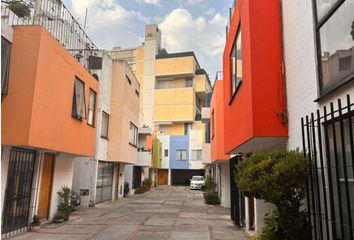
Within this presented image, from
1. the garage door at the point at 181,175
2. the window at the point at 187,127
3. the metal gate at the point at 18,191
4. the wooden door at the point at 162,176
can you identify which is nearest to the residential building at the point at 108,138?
the metal gate at the point at 18,191

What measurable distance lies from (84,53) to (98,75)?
3.48 metres

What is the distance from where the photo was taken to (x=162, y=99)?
2109 inches

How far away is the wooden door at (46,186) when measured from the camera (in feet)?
42.3

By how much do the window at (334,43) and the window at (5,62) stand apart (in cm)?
793

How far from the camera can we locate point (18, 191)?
434 inches

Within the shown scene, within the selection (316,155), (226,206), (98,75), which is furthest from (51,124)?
(226,206)

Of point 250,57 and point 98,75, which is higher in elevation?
point 98,75

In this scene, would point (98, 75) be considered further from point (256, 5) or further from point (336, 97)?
point (336, 97)

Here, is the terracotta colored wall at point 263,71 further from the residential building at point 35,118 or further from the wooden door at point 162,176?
the wooden door at point 162,176

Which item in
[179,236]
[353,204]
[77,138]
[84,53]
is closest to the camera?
[353,204]

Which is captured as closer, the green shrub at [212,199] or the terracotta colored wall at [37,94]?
the terracotta colored wall at [37,94]

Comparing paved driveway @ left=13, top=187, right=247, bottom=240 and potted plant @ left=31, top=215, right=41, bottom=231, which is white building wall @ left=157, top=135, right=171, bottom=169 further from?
potted plant @ left=31, top=215, right=41, bottom=231

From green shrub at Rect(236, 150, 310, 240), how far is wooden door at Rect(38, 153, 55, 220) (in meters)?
9.65

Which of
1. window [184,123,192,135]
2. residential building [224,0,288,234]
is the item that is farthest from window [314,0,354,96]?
window [184,123,192,135]
